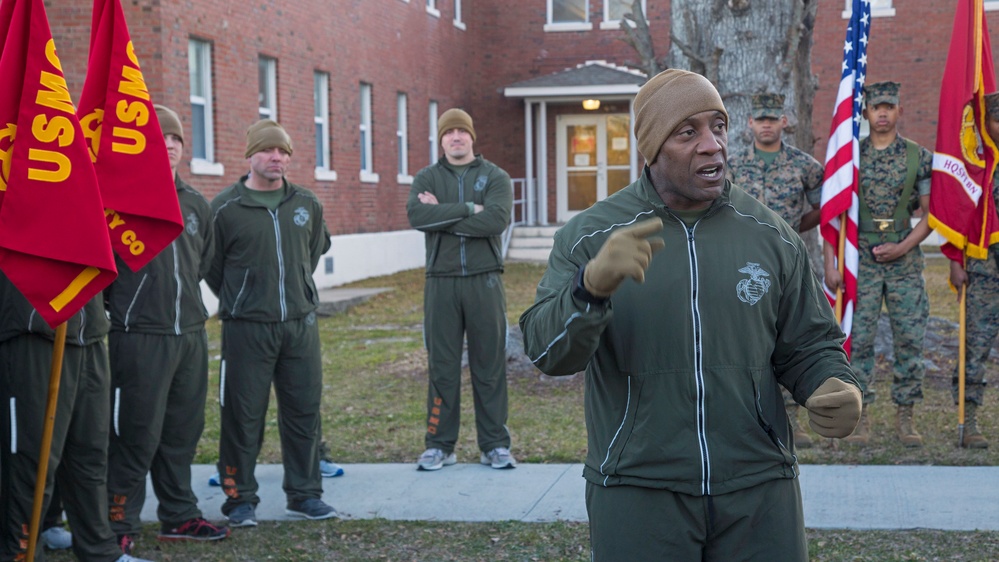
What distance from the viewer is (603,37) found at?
2830 centimetres

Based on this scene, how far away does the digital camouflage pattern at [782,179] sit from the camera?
24.3ft

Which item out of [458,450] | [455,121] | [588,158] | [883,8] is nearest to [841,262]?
[455,121]

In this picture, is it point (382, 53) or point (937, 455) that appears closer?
point (937, 455)

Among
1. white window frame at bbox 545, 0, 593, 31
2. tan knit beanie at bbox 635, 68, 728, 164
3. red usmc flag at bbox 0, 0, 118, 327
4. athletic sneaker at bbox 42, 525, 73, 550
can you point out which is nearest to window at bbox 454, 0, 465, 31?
white window frame at bbox 545, 0, 593, 31

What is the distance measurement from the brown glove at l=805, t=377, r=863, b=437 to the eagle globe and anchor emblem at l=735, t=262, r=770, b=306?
0.29 meters

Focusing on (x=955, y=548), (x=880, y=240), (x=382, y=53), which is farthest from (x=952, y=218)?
(x=382, y=53)

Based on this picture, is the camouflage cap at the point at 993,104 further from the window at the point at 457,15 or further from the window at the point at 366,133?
the window at the point at 457,15

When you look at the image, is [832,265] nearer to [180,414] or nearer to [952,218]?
[952,218]

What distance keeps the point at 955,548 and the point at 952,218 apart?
265 cm

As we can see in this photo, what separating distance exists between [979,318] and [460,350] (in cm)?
341

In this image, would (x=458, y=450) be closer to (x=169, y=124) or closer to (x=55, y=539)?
(x=55, y=539)

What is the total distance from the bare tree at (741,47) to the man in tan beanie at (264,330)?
4.06 m

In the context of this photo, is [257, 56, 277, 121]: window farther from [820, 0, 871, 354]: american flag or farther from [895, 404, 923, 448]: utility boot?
[895, 404, 923, 448]: utility boot

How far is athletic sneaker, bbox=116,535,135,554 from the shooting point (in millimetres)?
5695
